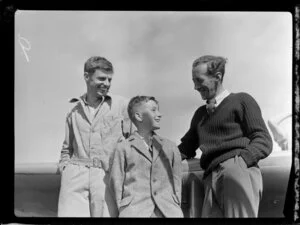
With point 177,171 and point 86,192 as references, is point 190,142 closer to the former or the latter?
point 177,171

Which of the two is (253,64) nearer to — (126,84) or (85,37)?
(126,84)

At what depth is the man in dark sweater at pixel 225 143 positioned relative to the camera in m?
3.91

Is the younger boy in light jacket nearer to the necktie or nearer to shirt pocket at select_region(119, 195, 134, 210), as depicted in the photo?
shirt pocket at select_region(119, 195, 134, 210)

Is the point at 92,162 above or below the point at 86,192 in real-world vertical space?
above

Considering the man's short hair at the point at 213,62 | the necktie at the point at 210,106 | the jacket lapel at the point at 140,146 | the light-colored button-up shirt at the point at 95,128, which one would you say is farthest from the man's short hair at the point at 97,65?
the necktie at the point at 210,106

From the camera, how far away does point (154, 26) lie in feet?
12.8

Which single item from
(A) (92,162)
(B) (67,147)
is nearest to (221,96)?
(A) (92,162)

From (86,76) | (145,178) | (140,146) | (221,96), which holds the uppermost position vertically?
(86,76)

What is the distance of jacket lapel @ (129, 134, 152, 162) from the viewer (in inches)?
154

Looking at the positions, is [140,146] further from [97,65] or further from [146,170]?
[97,65]

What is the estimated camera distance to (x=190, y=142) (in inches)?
155

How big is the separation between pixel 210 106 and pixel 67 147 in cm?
100

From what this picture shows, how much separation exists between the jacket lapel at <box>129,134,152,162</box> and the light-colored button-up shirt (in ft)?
0.16

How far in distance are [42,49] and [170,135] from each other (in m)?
1.03
